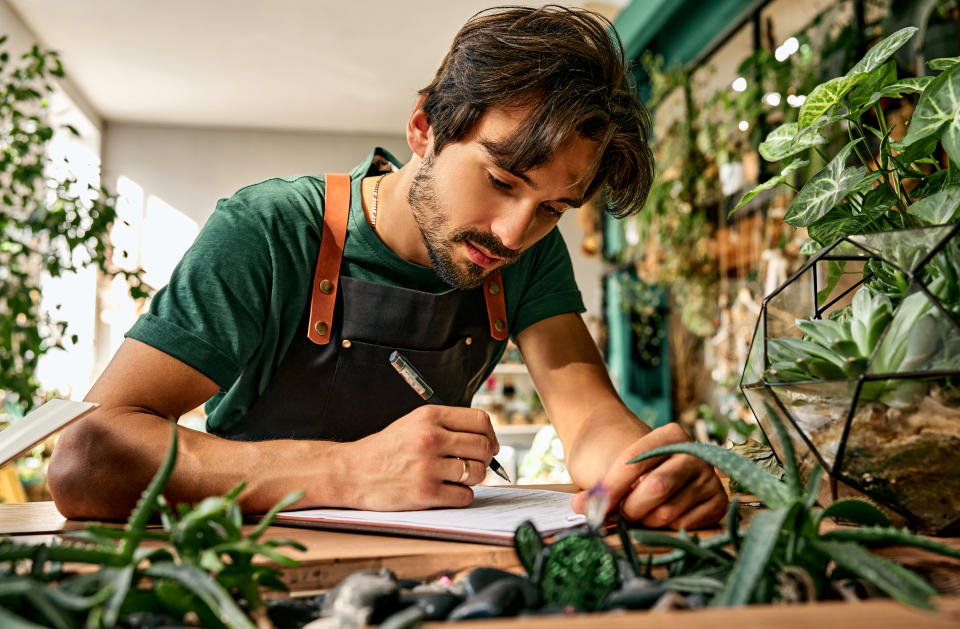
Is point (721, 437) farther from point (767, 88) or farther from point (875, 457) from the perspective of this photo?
point (875, 457)

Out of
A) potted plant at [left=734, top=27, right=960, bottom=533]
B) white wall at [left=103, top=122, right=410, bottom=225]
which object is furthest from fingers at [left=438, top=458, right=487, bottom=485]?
white wall at [left=103, top=122, right=410, bottom=225]

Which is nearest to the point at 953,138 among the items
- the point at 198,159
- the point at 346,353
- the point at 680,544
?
the point at 680,544

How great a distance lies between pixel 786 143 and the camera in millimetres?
807

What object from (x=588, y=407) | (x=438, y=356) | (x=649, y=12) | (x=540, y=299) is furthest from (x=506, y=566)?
(x=649, y=12)

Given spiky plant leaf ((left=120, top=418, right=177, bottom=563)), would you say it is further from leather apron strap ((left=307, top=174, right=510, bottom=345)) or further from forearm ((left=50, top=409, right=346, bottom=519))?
leather apron strap ((left=307, top=174, right=510, bottom=345))

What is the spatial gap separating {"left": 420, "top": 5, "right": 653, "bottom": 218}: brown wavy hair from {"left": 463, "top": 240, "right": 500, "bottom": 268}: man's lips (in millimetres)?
145

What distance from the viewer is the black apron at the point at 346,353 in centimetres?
121

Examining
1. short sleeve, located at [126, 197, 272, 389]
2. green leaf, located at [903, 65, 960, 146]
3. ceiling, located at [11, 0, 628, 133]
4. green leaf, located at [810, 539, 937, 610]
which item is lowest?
green leaf, located at [810, 539, 937, 610]

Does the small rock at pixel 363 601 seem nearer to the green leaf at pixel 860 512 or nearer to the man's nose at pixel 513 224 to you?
the green leaf at pixel 860 512

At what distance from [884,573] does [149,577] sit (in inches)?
14.5

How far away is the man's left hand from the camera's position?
709mm

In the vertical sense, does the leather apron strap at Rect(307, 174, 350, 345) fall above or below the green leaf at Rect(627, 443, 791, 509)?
above

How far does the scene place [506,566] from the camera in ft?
1.86

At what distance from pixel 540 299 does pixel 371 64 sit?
194 inches
